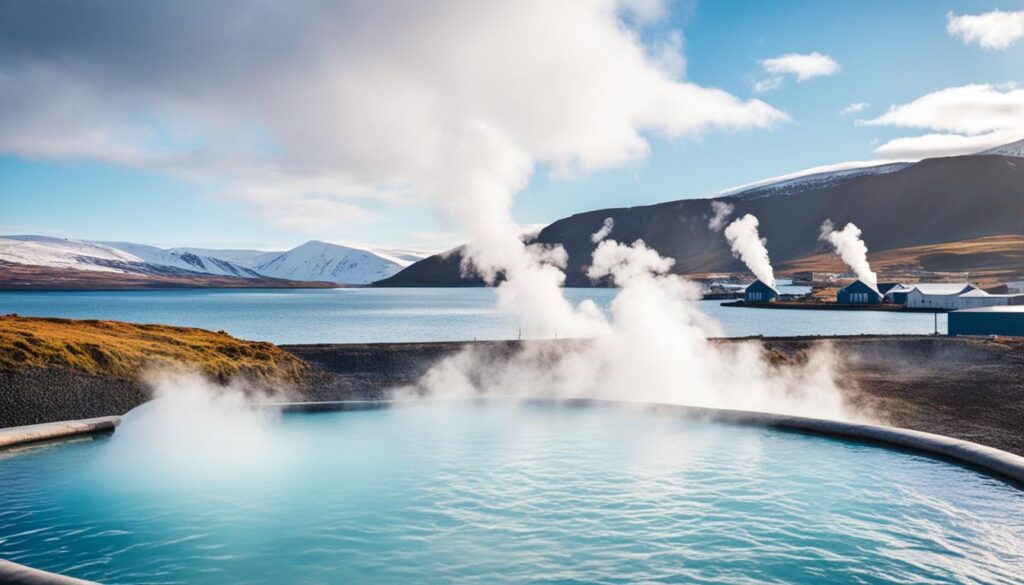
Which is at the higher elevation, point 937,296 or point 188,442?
point 937,296

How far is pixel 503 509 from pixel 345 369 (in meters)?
30.8

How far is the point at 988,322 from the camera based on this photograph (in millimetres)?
62875

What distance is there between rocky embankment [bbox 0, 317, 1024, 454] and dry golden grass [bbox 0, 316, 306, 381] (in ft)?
0.21

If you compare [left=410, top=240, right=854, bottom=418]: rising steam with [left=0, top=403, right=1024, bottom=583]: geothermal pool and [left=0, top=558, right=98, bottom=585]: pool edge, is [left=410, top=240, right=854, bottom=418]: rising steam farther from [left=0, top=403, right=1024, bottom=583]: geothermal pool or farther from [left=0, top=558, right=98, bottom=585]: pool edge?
[left=0, top=558, right=98, bottom=585]: pool edge

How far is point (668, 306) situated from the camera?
43.6 meters

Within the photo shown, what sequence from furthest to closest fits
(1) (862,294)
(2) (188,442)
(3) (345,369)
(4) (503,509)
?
(1) (862,294)
(3) (345,369)
(2) (188,442)
(4) (503,509)

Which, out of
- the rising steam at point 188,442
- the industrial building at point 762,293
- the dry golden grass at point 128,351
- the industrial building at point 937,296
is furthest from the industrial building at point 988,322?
the industrial building at point 762,293

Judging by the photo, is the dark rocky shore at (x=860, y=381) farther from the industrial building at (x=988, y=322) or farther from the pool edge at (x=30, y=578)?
the pool edge at (x=30, y=578)

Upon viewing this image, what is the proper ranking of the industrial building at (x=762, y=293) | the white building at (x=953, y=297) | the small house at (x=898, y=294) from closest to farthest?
the white building at (x=953, y=297) < the small house at (x=898, y=294) < the industrial building at (x=762, y=293)

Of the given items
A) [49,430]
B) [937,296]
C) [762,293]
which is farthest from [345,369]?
[762,293]

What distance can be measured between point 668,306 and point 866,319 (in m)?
77.0

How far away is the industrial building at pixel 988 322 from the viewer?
61.4 metres

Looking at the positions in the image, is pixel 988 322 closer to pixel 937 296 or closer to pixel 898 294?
pixel 937 296

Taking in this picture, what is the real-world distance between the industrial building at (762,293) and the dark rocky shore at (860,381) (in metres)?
106
